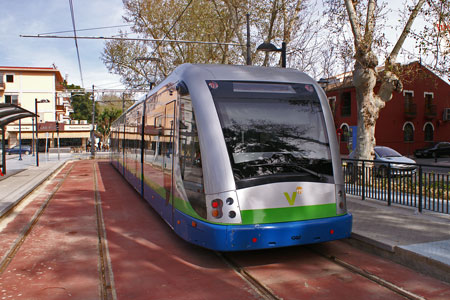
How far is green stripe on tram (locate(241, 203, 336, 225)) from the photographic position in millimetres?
5146

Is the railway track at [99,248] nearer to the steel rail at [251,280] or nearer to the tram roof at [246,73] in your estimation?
the steel rail at [251,280]

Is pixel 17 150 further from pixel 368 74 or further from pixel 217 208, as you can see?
pixel 217 208

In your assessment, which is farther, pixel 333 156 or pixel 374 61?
pixel 374 61

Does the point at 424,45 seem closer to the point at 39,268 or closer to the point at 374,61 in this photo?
the point at 374,61

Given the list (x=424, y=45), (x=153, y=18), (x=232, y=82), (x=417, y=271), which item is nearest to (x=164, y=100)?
(x=232, y=82)

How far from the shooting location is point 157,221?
8.39m

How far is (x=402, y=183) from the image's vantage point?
343 inches

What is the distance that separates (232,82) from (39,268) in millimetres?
3751

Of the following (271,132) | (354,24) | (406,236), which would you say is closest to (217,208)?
(271,132)

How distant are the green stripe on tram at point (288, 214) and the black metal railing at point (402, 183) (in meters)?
3.25

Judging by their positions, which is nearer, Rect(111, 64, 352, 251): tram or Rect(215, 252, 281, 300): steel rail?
Rect(215, 252, 281, 300): steel rail

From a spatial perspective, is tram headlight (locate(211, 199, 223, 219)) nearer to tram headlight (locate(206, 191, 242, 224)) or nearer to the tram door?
tram headlight (locate(206, 191, 242, 224))

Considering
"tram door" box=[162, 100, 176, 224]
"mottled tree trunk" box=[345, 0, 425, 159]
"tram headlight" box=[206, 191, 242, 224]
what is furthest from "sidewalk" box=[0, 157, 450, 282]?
"mottled tree trunk" box=[345, 0, 425, 159]

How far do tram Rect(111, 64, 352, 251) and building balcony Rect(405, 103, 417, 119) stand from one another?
107 ft
